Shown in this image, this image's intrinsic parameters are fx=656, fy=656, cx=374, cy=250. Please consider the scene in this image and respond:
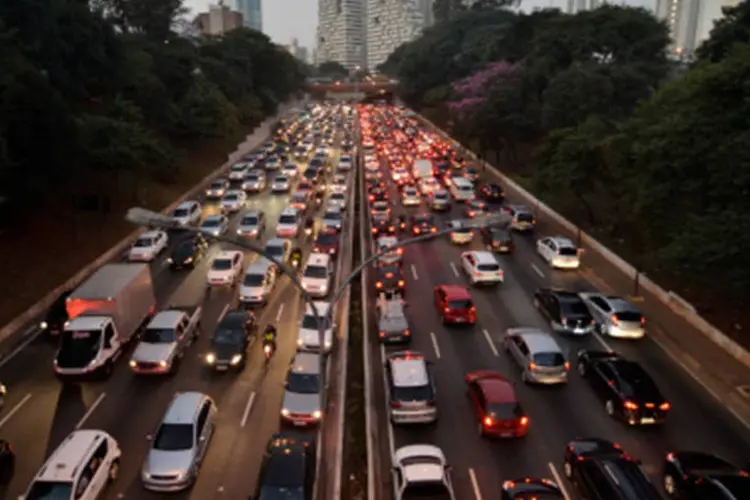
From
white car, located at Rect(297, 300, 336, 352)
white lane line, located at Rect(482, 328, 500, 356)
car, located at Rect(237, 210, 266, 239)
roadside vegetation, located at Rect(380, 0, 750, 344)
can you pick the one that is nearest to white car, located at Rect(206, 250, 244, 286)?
car, located at Rect(237, 210, 266, 239)

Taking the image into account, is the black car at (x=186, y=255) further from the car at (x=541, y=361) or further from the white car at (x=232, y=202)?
the car at (x=541, y=361)

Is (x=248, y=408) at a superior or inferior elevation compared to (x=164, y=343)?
inferior

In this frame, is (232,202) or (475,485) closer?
(475,485)

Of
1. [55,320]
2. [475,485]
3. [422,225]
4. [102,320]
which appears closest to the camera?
[475,485]

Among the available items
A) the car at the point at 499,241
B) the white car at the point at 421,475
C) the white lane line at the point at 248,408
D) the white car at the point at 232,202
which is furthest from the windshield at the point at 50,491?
the white car at the point at 232,202

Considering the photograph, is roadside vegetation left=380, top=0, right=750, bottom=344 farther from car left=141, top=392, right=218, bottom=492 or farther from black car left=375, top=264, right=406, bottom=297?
car left=141, top=392, right=218, bottom=492

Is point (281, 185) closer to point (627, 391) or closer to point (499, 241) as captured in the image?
point (499, 241)

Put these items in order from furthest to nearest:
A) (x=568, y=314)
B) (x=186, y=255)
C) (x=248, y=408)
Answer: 1. (x=186, y=255)
2. (x=568, y=314)
3. (x=248, y=408)

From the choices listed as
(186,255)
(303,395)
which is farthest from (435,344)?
(186,255)
